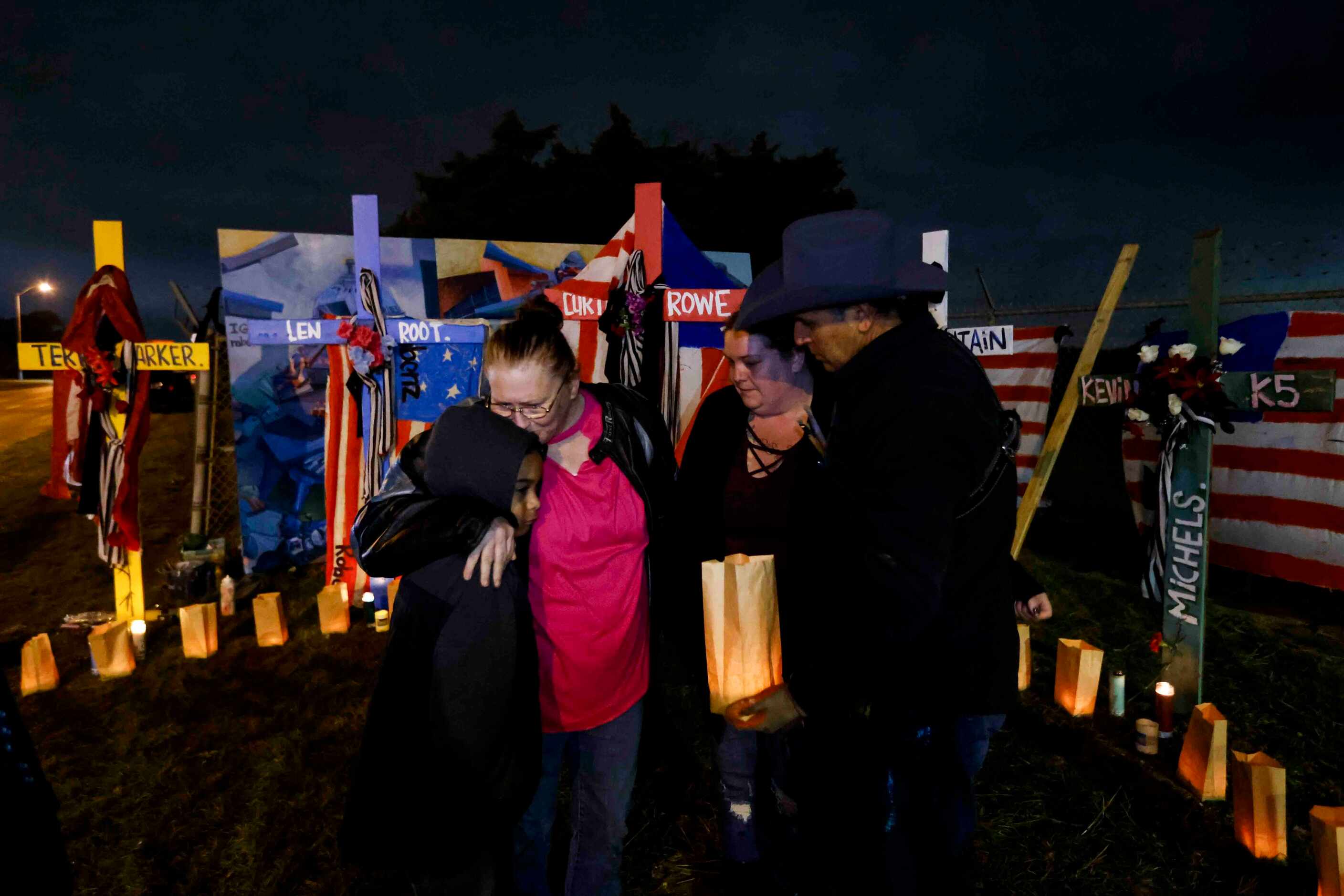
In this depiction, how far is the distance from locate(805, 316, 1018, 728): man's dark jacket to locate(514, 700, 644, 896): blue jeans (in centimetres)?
93

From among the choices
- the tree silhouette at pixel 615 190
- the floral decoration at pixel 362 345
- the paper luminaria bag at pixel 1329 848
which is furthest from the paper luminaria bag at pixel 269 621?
the tree silhouette at pixel 615 190

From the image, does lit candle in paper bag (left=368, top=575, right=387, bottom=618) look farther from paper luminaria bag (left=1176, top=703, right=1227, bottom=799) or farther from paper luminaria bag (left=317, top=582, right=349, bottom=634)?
paper luminaria bag (left=1176, top=703, right=1227, bottom=799)

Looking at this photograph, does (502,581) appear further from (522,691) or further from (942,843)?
(942,843)

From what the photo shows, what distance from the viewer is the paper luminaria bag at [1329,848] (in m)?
2.42

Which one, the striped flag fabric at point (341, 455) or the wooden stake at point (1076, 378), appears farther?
the striped flag fabric at point (341, 455)

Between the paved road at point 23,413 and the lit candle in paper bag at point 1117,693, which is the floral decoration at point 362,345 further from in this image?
the paved road at point 23,413

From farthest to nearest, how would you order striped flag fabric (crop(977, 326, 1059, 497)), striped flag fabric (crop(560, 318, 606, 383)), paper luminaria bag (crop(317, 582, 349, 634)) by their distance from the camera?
striped flag fabric (crop(977, 326, 1059, 497)) < paper luminaria bag (crop(317, 582, 349, 634)) < striped flag fabric (crop(560, 318, 606, 383))

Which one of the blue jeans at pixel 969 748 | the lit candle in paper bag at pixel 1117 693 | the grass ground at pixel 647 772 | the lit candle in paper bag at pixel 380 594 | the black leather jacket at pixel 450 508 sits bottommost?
the grass ground at pixel 647 772

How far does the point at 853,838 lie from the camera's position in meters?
1.88

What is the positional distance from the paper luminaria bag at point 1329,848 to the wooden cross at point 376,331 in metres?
4.83

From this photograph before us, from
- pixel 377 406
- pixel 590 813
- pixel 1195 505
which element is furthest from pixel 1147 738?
pixel 377 406

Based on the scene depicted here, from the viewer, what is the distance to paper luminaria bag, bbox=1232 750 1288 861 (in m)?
2.85

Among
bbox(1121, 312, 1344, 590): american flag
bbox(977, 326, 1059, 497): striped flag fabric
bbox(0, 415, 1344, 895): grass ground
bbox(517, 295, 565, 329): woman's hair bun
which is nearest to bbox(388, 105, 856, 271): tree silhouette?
bbox(977, 326, 1059, 497): striped flag fabric

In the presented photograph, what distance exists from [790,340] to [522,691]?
1565 mm
